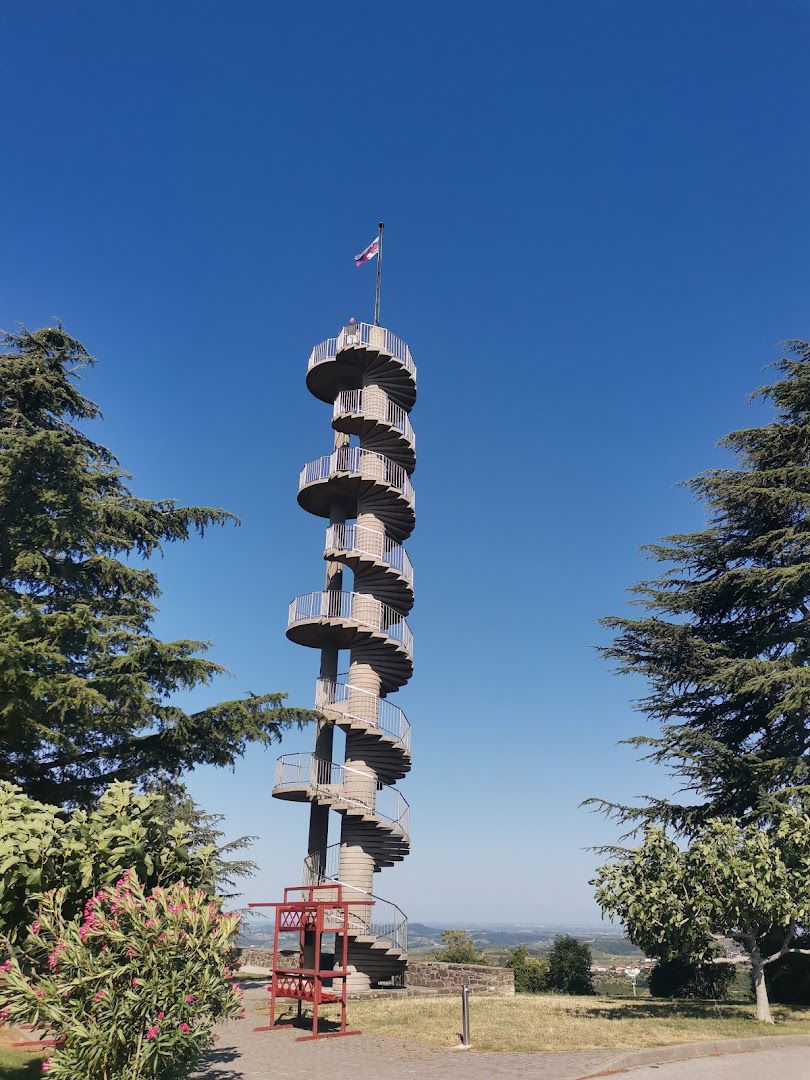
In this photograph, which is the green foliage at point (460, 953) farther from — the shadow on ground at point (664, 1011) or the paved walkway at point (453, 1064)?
the paved walkway at point (453, 1064)

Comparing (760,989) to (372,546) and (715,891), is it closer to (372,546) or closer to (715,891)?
(715,891)

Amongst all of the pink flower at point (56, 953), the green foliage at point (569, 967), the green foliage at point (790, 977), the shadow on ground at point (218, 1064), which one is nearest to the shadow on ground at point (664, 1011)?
the green foliage at point (790, 977)

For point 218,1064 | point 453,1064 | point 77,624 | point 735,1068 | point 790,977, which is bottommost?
point 218,1064

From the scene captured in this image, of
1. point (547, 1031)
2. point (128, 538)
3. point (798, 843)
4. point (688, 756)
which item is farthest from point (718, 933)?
point (128, 538)

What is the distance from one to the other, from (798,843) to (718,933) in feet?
7.72

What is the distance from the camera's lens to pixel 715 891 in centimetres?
1495

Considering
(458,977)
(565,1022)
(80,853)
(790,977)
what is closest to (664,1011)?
(565,1022)

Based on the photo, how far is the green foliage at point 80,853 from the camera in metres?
Answer: 7.85

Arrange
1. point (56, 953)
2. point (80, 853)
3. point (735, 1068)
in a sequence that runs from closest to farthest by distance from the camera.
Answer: point (56, 953) < point (80, 853) < point (735, 1068)

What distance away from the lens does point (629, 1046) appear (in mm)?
12141

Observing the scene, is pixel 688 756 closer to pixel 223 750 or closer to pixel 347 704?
pixel 347 704

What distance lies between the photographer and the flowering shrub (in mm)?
7414

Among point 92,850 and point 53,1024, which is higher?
point 92,850

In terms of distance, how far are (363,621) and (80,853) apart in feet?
55.3
